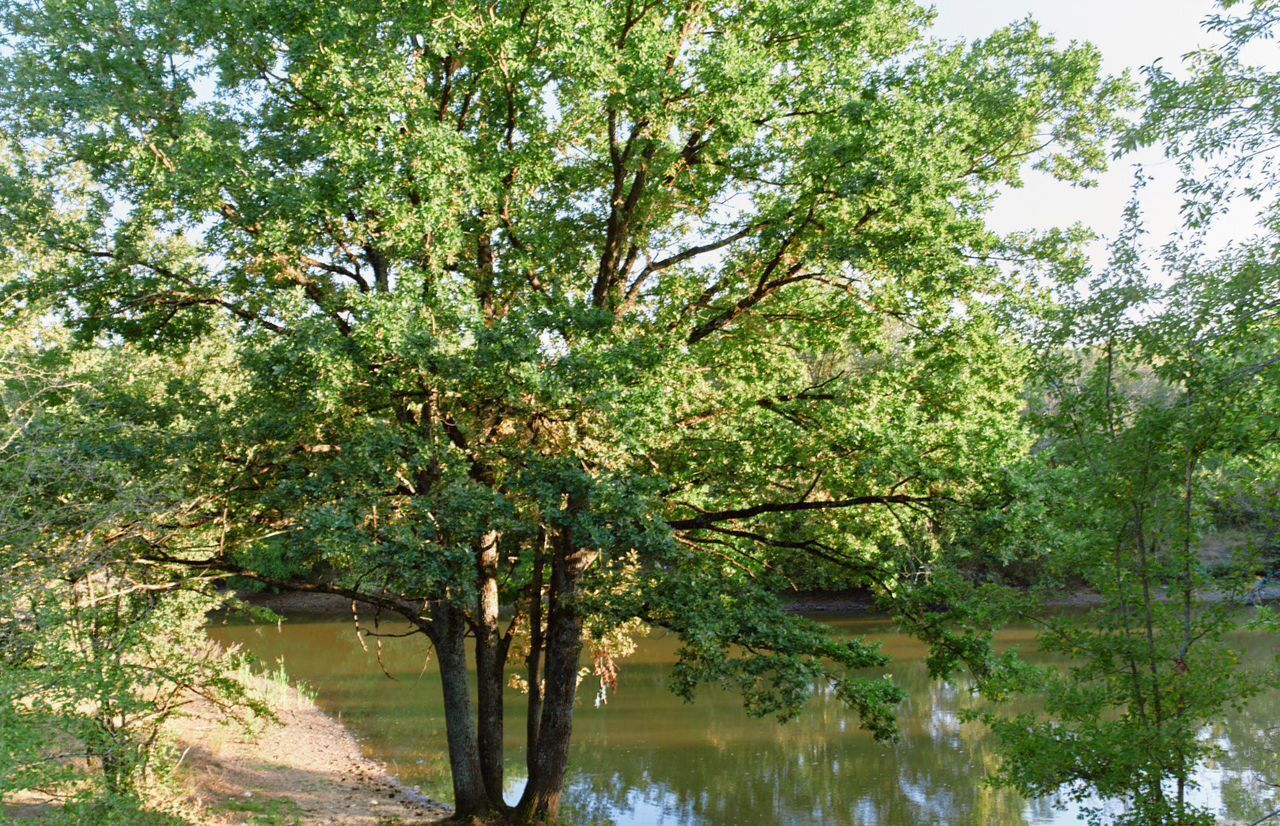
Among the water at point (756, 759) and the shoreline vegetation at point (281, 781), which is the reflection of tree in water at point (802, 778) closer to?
the water at point (756, 759)

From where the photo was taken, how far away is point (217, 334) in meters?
10.4

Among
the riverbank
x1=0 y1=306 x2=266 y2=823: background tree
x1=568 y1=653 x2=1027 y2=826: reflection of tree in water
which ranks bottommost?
x1=568 y1=653 x2=1027 y2=826: reflection of tree in water

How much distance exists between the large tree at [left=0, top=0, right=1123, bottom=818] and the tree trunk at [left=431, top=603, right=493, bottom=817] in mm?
68

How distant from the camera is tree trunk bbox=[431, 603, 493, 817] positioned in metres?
10.1

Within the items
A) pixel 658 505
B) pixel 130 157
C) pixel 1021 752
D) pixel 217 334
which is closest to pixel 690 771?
pixel 658 505

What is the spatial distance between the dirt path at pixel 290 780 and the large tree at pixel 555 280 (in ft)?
5.58

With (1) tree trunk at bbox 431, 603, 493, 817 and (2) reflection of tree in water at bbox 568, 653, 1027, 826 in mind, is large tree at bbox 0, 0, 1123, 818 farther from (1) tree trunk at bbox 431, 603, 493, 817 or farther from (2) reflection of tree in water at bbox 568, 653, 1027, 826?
(2) reflection of tree in water at bbox 568, 653, 1027, 826

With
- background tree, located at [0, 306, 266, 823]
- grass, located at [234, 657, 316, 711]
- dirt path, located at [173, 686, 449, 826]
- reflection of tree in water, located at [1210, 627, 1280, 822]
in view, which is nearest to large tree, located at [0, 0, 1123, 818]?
background tree, located at [0, 306, 266, 823]

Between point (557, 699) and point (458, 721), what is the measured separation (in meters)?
1.31

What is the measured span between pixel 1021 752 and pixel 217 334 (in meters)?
9.05

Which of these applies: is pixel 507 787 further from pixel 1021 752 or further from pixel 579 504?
pixel 1021 752

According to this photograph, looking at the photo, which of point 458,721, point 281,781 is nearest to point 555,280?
point 458,721

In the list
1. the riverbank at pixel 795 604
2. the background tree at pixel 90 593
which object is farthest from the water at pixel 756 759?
the riverbank at pixel 795 604

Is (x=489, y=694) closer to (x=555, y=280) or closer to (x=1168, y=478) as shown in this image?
(x=555, y=280)
